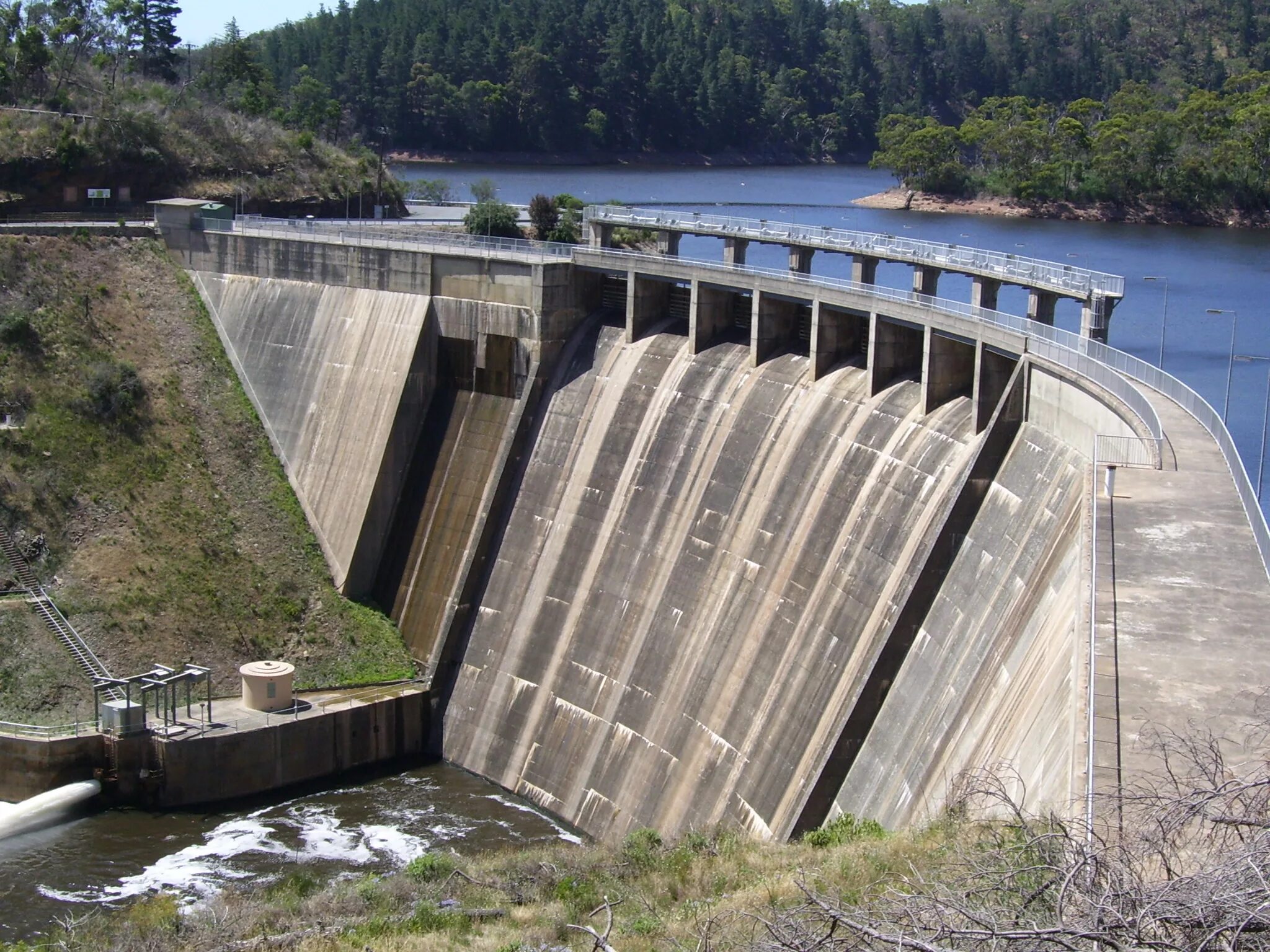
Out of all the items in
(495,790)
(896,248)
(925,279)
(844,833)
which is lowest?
(495,790)

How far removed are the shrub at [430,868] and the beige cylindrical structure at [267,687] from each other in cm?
955

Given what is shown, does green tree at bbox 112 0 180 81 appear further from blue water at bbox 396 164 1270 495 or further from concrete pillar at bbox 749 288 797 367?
concrete pillar at bbox 749 288 797 367

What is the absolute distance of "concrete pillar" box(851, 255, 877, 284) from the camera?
116 ft

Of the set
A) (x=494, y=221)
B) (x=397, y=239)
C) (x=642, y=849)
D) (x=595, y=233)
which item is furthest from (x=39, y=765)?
(x=494, y=221)

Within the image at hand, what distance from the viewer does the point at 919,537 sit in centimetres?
2788

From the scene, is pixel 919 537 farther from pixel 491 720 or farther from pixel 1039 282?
pixel 491 720

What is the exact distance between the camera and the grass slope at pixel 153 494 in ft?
128

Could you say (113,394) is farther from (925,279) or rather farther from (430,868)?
(925,279)

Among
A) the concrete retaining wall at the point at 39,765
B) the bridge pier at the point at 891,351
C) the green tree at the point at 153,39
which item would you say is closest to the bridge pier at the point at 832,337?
the bridge pier at the point at 891,351

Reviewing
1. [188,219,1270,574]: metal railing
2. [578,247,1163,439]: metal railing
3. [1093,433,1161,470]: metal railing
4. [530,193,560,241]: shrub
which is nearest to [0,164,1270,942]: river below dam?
[188,219,1270,574]: metal railing

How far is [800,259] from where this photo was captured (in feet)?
121

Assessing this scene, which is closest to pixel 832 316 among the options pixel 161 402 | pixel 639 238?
pixel 161 402

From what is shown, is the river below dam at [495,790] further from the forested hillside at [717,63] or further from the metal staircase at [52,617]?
the forested hillside at [717,63]

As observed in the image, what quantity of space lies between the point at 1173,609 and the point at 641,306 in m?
21.9
